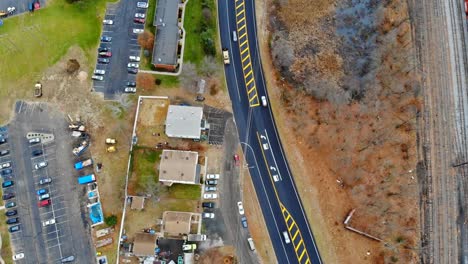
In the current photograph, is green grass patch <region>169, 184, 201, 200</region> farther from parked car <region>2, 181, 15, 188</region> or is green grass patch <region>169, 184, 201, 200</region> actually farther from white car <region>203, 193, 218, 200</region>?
parked car <region>2, 181, 15, 188</region>

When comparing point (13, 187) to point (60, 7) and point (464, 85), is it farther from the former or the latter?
point (464, 85)

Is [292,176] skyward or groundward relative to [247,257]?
skyward

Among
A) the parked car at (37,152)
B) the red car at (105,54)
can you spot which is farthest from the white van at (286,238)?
the red car at (105,54)

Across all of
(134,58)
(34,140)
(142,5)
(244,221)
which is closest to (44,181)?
(34,140)

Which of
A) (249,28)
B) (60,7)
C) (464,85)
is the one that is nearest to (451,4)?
(464,85)

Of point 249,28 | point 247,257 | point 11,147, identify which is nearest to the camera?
point 247,257

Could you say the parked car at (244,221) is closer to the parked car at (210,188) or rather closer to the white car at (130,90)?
the parked car at (210,188)

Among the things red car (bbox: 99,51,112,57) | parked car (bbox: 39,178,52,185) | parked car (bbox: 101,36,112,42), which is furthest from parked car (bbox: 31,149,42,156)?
parked car (bbox: 101,36,112,42)
